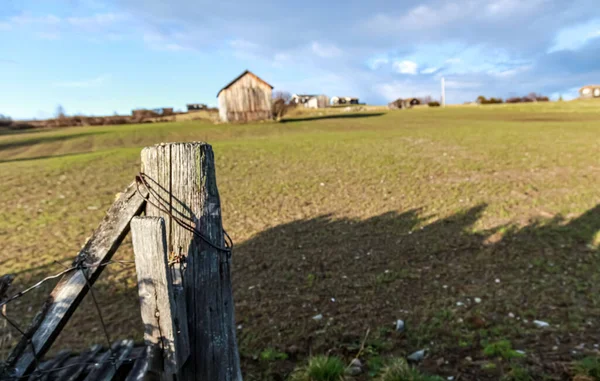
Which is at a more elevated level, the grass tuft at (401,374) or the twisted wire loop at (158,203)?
the twisted wire loop at (158,203)

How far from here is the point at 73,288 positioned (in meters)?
1.64

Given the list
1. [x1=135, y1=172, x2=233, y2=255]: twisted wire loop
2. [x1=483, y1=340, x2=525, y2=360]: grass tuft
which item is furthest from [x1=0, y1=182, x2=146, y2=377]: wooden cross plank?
[x1=483, y1=340, x2=525, y2=360]: grass tuft

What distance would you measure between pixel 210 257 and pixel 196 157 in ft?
1.57

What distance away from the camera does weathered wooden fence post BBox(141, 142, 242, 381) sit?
173 cm

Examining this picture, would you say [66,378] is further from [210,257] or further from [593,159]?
[593,159]

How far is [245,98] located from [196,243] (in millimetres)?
34071

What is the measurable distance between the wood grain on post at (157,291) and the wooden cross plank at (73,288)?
0.51 feet

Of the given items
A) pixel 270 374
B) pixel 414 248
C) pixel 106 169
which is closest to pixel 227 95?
pixel 106 169

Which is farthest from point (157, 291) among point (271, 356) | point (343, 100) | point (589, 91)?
point (343, 100)

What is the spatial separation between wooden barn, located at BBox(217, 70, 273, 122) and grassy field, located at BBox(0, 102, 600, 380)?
22.5m

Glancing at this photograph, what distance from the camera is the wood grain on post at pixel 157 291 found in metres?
1.56

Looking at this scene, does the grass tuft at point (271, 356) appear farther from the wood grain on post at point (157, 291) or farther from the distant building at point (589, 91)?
the distant building at point (589, 91)

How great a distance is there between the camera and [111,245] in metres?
1.68

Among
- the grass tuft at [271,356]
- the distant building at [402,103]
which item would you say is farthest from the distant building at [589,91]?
the grass tuft at [271,356]
